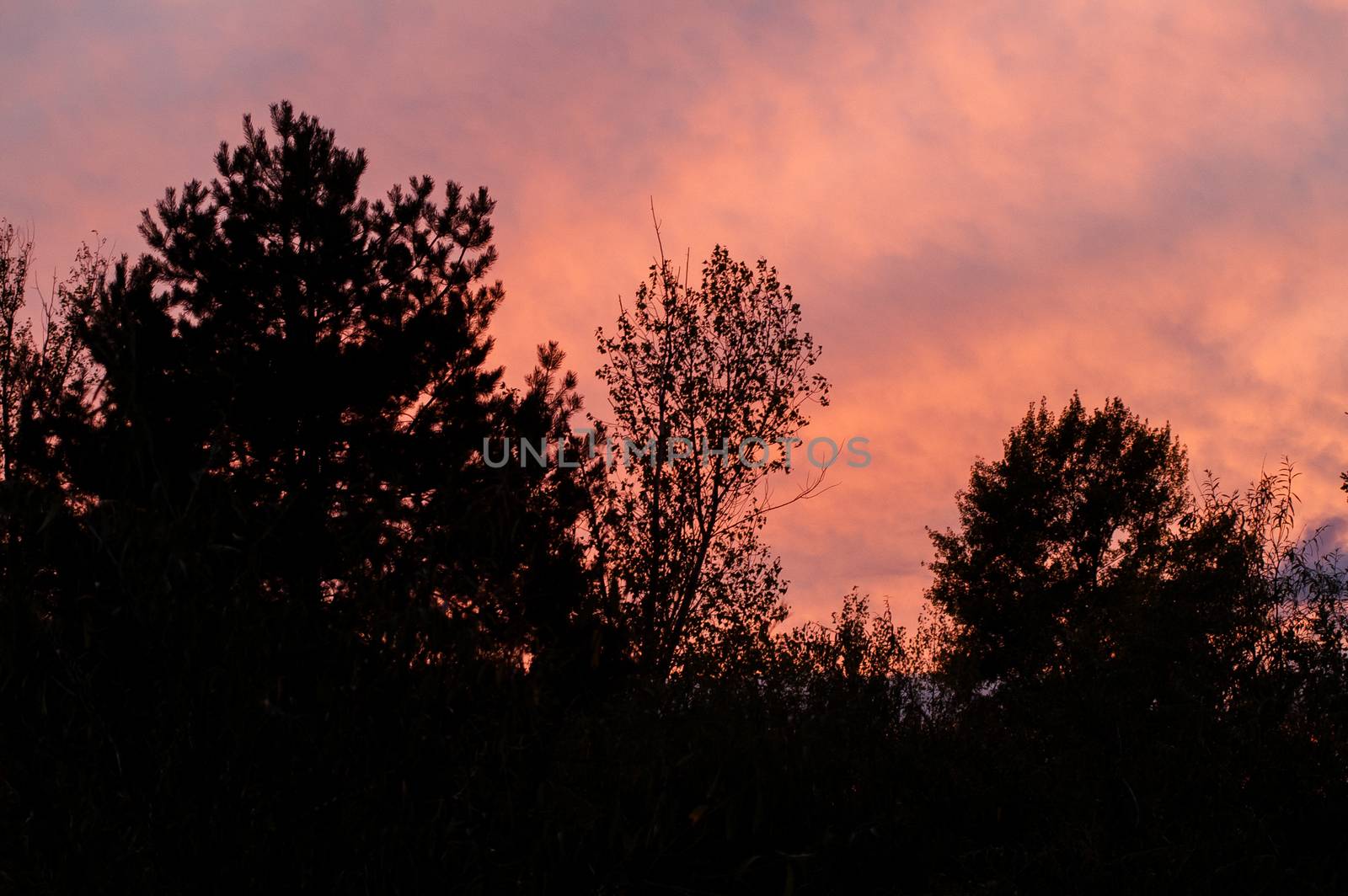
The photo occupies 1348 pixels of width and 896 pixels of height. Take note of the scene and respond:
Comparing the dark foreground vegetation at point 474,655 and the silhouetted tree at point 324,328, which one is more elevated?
A: the silhouetted tree at point 324,328

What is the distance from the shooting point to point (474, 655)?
20.3ft

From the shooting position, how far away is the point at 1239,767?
39.2ft

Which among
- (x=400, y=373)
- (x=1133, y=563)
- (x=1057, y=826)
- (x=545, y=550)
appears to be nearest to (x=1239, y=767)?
(x=1057, y=826)

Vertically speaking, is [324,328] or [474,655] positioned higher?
[324,328]

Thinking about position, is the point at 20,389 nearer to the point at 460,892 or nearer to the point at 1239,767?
the point at 460,892

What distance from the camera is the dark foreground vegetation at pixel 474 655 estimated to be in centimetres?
561

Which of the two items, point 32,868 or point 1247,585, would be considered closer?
point 32,868

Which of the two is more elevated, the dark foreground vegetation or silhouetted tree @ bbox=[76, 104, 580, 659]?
silhouetted tree @ bbox=[76, 104, 580, 659]

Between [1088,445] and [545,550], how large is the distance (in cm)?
2996

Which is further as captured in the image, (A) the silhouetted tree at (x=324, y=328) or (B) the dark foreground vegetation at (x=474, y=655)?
(A) the silhouetted tree at (x=324, y=328)

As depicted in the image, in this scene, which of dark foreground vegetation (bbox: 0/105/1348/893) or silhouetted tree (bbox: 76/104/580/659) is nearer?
dark foreground vegetation (bbox: 0/105/1348/893)

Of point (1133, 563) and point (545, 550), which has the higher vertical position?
point (1133, 563)

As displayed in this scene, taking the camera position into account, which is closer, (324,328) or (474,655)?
(474,655)

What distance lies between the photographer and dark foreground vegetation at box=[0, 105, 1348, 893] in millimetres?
5613
